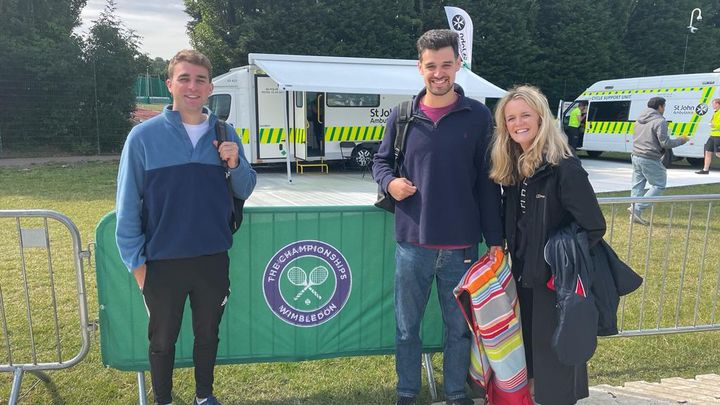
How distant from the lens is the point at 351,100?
13617 mm

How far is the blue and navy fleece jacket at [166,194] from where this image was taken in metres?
2.38

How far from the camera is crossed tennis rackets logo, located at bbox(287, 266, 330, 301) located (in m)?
3.10

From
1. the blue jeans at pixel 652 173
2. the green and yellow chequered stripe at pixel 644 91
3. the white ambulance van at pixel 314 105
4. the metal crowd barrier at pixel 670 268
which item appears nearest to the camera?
the metal crowd barrier at pixel 670 268

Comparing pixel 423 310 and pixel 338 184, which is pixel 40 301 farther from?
pixel 338 184

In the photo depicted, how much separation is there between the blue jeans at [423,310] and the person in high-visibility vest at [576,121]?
660 inches

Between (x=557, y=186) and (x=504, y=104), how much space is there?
0.47m

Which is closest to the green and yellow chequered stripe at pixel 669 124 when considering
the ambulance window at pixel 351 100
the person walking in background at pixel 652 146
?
the person walking in background at pixel 652 146

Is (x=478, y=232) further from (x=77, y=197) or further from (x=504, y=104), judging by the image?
(x=77, y=197)

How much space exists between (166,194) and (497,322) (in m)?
1.73

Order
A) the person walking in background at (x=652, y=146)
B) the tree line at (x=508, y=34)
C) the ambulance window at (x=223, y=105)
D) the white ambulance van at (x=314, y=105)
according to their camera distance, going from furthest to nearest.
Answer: the tree line at (x=508, y=34) → the ambulance window at (x=223, y=105) → the white ambulance van at (x=314, y=105) → the person walking in background at (x=652, y=146)

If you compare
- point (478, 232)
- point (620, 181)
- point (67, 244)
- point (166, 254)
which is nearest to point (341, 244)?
point (478, 232)

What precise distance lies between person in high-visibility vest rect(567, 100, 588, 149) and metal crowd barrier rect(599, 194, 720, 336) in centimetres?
995

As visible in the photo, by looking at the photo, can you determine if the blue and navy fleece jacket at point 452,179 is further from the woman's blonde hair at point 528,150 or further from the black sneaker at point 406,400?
the black sneaker at point 406,400

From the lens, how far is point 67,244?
6180mm
